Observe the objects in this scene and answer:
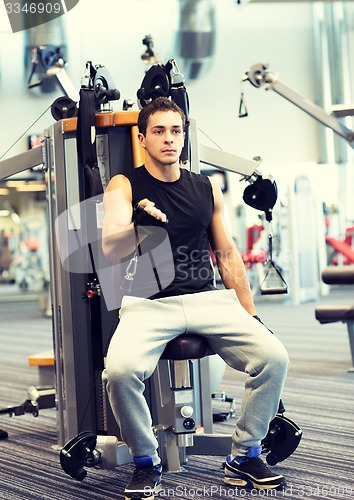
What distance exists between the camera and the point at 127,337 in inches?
97.1

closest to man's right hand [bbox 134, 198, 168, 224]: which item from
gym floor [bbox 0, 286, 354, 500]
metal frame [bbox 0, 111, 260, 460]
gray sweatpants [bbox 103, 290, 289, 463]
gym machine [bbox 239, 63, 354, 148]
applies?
gray sweatpants [bbox 103, 290, 289, 463]

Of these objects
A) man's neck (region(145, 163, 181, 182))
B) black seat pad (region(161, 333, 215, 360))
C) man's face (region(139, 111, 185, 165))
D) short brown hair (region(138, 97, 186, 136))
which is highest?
short brown hair (region(138, 97, 186, 136))

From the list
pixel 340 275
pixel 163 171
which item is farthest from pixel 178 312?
pixel 340 275

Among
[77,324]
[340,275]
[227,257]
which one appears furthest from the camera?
[340,275]

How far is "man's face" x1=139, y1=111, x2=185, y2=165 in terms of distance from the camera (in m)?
2.63

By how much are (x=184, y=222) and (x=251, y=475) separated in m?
0.86

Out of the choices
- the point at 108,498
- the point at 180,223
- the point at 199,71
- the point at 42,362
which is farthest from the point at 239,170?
the point at 199,71

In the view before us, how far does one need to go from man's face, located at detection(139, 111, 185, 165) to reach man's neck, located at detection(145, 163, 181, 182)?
3 centimetres

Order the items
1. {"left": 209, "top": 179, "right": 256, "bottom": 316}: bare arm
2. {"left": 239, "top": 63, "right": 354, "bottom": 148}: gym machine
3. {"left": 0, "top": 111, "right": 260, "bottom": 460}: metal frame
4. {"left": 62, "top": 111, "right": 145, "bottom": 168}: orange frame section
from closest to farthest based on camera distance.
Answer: {"left": 209, "top": 179, "right": 256, "bottom": 316}: bare arm
{"left": 62, "top": 111, "right": 145, "bottom": 168}: orange frame section
{"left": 0, "top": 111, "right": 260, "bottom": 460}: metal frame
{"left": 239, "top": 63, "right": 354, "bottom": 148}: gym machine

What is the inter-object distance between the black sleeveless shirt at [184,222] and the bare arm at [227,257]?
0.05 metres

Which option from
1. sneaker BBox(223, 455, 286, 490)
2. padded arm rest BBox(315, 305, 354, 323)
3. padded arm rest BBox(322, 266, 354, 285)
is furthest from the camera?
padded arm rest BBox(315, 305, 354, 323)

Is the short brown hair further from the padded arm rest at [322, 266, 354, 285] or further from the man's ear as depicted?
the padded arm rest at [322, 266, 354, 285]

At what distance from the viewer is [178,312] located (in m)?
2.54

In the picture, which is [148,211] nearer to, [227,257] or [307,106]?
[227,257]
